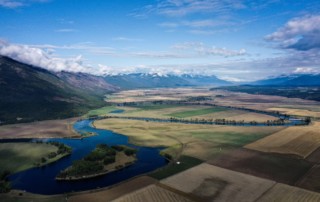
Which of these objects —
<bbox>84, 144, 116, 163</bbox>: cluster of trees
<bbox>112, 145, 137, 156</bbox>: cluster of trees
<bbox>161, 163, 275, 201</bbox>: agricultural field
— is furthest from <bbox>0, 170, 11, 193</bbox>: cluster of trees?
<bbox>161, 163, 275, 201</bbox>: agricultural field

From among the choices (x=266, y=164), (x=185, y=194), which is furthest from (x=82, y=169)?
(x=266, y=164)

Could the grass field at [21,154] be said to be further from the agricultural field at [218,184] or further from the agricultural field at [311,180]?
the agricultural field at [311,180]

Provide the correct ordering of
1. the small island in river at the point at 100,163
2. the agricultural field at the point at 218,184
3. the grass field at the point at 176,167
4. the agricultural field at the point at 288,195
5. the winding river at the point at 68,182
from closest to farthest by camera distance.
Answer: the agricultural field at the point at 288,195 → the agricultural field at the point at 218,184 → the winding river at the point at 68,182 → the grass field at the point at 176,167 → the small island in river at the point at 100,163

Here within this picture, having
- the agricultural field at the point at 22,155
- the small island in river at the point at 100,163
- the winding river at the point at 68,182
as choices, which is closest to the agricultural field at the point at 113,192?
the winding river at the point at 68,182

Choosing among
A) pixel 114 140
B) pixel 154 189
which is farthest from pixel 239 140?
pixel 154 189

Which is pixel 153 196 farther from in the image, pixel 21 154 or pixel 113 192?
pixel 21 154

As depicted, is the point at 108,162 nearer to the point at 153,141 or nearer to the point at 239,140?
the point at 153,141
